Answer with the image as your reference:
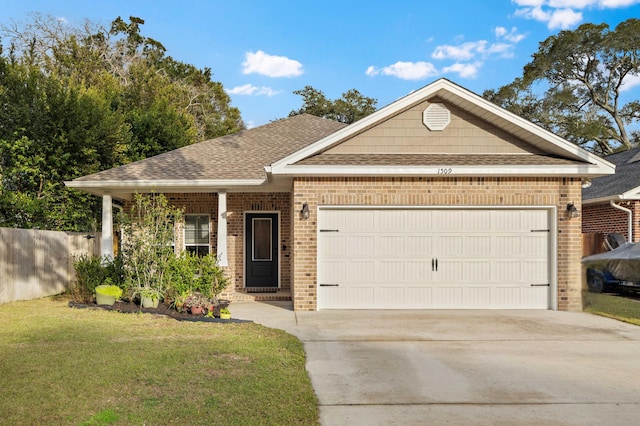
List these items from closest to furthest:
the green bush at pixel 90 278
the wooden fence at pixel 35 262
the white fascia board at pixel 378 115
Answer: the white fascia board at pixel 378 115
the green bush at pixel 90 278
the wooden fence at pixel 35 262

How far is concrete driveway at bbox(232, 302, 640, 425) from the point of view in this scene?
4.73 meters

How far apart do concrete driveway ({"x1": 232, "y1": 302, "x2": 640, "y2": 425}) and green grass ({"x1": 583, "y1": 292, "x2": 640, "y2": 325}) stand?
63 cm

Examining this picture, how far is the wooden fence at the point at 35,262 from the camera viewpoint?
38.0 ft

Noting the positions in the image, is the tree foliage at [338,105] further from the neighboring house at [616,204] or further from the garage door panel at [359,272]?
the garage door panel at [359,272]

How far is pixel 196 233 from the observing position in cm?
1358

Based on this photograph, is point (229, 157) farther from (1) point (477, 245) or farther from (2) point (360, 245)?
(1) point (477, 245)

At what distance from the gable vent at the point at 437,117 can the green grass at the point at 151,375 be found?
5664mm

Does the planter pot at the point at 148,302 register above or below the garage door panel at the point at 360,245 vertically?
below

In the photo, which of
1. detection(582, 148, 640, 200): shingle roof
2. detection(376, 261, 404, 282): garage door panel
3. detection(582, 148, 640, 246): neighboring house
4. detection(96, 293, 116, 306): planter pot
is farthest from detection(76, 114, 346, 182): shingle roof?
detection(582, 148, 640, 200): shingle roof

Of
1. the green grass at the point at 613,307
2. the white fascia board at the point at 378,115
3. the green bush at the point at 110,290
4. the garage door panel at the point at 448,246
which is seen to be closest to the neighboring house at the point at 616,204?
the green grass at the point at 613,307

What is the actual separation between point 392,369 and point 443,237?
5.13m

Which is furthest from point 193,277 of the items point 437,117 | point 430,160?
point 437,117

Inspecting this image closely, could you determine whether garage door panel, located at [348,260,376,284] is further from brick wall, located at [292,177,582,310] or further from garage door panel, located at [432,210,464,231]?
garage door panel, located at [432,210,464,231]

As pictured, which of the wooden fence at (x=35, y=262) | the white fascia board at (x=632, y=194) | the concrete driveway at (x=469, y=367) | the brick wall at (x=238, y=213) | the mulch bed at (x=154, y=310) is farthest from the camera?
the white fascia board at (x=632, y=194)
